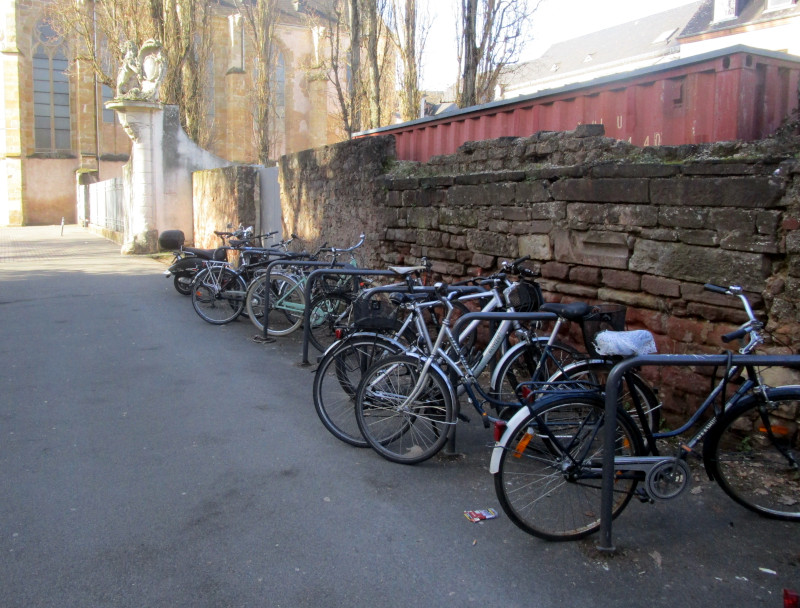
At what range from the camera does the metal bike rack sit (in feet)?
10.1

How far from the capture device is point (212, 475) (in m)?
4.31

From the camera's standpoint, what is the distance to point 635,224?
5.02m

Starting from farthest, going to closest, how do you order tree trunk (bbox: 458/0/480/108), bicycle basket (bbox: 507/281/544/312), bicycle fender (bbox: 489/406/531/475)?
1. tree trunk (bbox: 458/0/480/108)
2. bicycle basket (bbox: 507/281/544/312)
3. bicycle fender (bbox: 489/406/531/475)

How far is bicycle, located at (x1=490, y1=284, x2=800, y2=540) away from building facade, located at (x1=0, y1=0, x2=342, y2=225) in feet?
107

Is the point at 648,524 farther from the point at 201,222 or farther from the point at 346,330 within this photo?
the point at 201,222

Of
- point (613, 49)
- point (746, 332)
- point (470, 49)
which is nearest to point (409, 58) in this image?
point (470, 49)

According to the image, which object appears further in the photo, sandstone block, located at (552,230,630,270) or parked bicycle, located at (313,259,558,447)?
sandstone block, located at (552,230,630,270)

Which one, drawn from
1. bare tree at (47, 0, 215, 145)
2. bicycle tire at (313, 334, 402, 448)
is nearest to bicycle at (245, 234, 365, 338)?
bicycle tire at (313, 334, 402, 448)

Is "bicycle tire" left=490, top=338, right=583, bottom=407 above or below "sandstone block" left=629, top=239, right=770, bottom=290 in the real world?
below

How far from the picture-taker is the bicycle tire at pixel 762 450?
3564mm

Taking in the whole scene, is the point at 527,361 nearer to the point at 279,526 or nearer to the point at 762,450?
the point at 762,450

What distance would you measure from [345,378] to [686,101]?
365cm

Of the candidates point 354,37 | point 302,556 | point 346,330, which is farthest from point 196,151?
point 302,556

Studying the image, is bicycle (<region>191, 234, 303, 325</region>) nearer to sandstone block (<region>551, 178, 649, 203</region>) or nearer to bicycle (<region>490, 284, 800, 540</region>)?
sandstone block (<region>551, 178, 649, 203</region>)
